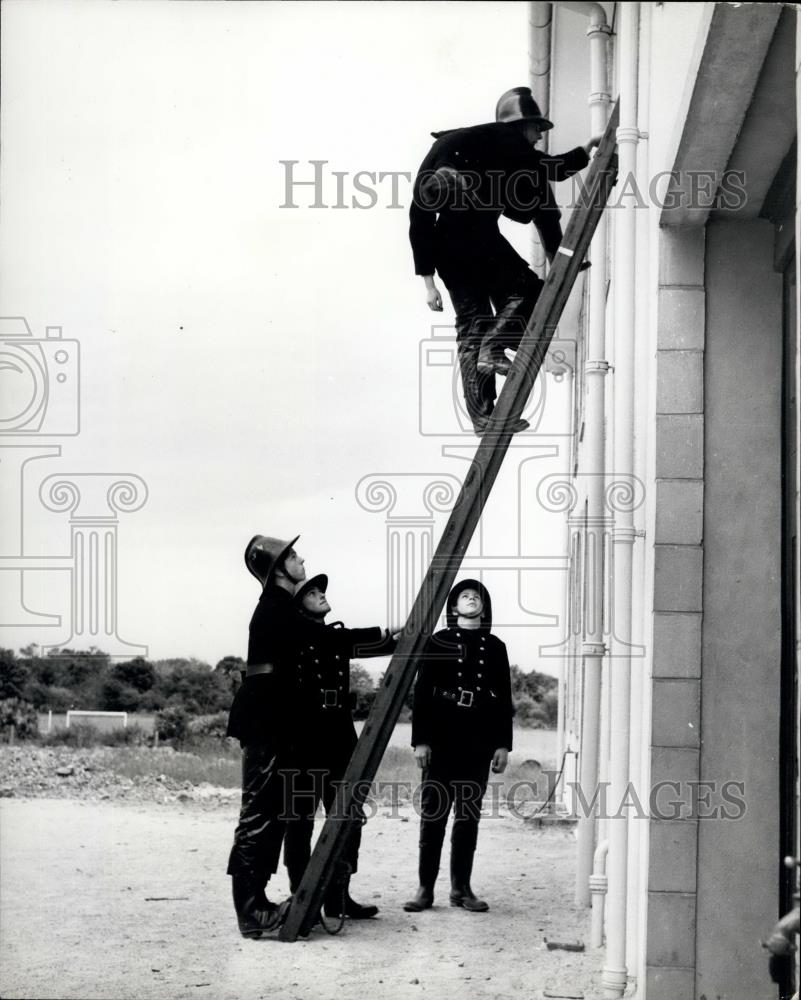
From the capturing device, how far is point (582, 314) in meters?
6.12

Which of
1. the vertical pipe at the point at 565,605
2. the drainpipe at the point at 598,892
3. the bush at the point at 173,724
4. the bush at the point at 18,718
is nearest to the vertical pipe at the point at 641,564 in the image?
the drainpipe at the point at 598,892

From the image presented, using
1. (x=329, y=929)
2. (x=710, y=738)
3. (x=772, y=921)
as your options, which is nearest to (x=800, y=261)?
(x=710, y=738)

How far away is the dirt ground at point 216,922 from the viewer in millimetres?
5039

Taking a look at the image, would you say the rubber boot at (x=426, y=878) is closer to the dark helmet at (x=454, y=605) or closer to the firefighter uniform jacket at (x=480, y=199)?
the dark helmet at (x=454, y=605)

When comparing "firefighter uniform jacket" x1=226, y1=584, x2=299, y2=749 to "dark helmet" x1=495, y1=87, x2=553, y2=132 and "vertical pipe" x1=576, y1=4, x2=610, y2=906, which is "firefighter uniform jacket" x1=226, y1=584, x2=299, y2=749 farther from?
"dark helmet" x1=495, y1=87, x2=553, y2=132

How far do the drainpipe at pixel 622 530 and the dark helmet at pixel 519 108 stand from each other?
34 cm

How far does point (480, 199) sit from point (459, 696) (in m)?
1.82

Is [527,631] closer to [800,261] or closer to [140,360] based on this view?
[140,360]

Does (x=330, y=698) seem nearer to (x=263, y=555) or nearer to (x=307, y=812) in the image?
(x=307, y=812)

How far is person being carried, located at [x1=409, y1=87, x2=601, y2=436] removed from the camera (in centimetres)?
Result: 557

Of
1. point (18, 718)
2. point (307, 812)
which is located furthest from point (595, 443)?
point (18, 718)

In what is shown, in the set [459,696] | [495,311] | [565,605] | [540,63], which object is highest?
[540,63]

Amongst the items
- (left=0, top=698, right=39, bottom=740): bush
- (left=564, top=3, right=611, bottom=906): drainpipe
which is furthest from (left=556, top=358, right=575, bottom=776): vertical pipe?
(left=0, top=698, right=39, bottom=740): bush

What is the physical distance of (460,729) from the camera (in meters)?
5.48
